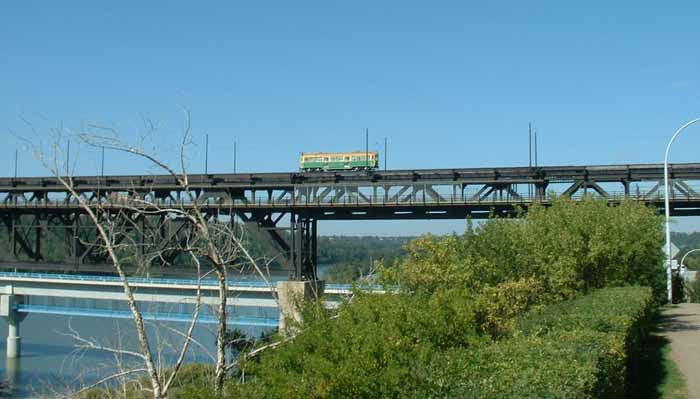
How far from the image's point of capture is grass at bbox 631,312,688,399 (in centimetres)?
1499

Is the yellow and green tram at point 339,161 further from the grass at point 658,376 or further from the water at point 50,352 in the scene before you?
the grass at point 658,376

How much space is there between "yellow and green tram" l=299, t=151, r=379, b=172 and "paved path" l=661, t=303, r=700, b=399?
2255 centimetres

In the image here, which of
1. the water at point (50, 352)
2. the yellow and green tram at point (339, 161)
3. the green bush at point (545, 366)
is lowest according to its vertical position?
the water at point (50, 352)

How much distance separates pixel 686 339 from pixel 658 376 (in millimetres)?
6355

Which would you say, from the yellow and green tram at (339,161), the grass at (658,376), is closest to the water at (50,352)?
the yellow and green tram at (339,161)

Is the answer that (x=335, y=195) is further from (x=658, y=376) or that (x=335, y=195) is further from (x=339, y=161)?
(x=658, y=376)

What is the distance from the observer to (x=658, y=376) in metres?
16.6

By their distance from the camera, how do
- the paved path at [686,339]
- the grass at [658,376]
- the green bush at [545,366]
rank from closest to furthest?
the green bush at [545,366], the grass at [658,376], the paved path at [686,339]

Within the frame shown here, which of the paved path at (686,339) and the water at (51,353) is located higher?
the paved path at (686,339)

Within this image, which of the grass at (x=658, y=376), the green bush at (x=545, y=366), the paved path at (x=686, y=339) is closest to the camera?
the green bush at (x=545, y=366)

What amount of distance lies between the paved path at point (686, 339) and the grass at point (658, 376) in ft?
0.56

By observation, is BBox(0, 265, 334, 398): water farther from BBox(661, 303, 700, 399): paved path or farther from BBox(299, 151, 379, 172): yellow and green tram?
BBox(661, 303, 700, 399): paved path

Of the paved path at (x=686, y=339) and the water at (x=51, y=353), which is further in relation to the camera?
the water at (x=51, y=353)

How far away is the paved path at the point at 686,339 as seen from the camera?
1637 centimetres
